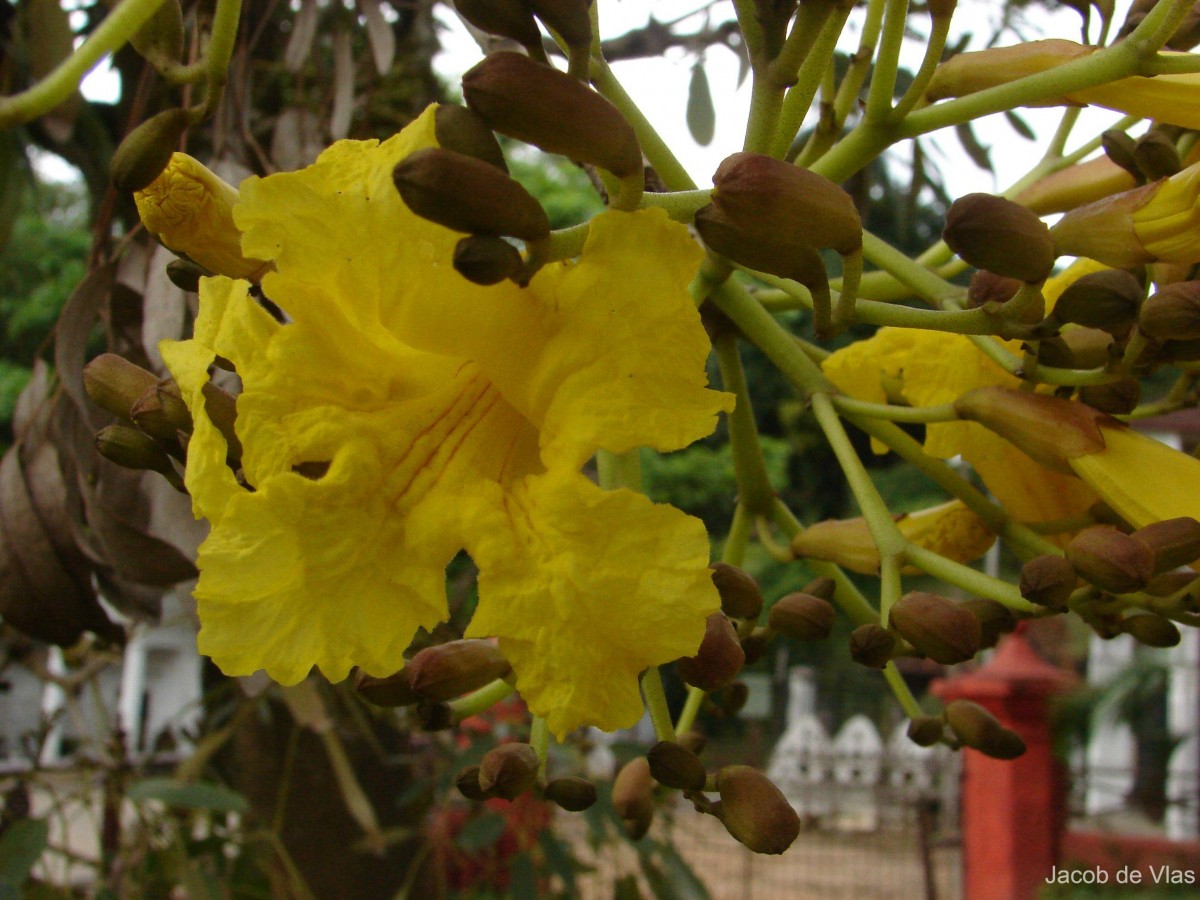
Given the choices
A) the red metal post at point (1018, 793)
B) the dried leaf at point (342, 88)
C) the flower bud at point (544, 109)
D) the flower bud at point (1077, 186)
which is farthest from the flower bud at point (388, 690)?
the red metal post at point (1018, 793)

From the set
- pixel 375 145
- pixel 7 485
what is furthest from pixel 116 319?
pixel 375 145

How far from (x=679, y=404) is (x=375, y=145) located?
0.82ft

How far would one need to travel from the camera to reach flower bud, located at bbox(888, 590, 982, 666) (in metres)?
0.73

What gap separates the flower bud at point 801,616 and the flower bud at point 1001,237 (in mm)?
320

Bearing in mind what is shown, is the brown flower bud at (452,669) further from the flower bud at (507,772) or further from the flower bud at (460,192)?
the flower bud at (460,192)

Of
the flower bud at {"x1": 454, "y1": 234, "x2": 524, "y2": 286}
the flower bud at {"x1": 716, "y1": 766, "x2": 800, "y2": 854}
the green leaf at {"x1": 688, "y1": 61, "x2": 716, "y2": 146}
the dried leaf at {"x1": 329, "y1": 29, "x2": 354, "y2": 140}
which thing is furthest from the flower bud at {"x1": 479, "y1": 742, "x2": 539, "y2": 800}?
the green leaf at {"x1": 688, "y1": 61, "x2": 716, "y2": 146}

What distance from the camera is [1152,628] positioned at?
2.85 feet

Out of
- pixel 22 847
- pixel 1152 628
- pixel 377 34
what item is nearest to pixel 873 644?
pixel 1152 628

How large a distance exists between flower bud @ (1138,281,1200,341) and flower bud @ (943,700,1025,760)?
389mm

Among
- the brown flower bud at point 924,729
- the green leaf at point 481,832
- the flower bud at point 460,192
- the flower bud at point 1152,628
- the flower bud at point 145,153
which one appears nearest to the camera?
the flower bud at point 460,192

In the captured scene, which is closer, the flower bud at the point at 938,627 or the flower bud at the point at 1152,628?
the flower bud at the point at 938,627

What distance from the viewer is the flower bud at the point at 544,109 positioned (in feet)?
1.82

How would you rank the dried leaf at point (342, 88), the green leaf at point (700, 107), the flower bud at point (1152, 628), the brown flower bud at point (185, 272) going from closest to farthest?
the brown flower bud at point (185, 272)
the flower bud at point (1152, 628)
the dried leaf at point (342, 88)
the green leaf at point (700, 107)

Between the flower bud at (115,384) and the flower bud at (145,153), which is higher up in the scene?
the flower bud at (145,153)
